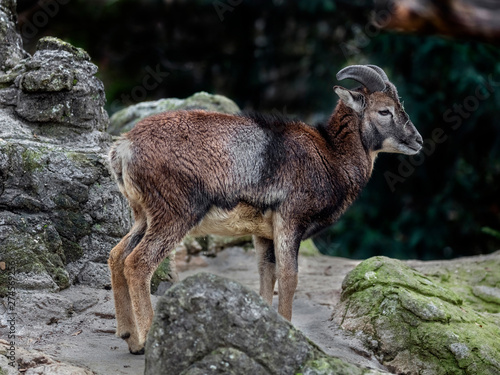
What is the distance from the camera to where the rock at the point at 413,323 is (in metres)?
6.13

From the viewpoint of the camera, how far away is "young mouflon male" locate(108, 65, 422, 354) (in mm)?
5785

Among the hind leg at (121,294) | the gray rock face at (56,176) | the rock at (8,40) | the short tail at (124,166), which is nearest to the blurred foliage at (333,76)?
the rock at (8,40)

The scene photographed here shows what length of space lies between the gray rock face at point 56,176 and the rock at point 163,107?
10.9 feet

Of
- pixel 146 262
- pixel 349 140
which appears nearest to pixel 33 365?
pixel 146 262

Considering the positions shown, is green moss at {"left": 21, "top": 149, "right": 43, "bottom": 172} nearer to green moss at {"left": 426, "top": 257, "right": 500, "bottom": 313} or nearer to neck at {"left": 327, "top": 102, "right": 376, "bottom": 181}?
neck at {"left": 327, "top": 102, "right": 376, "bottom": 181}

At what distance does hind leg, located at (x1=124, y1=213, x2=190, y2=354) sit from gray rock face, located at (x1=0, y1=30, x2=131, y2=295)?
44.4 inches

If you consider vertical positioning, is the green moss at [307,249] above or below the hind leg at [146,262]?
below

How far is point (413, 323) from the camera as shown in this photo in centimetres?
636

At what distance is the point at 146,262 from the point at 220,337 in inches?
55.0

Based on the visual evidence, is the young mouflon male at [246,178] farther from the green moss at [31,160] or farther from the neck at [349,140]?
the green moss at [31,160]

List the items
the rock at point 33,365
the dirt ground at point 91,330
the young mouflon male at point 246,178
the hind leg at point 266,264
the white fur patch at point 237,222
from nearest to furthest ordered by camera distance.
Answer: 1. the rock at point 33,365
2. the dirt ground at point 91,330
3. the young mouflon male at point 246,178
4. the white fur patch at point 237,222
5. the hind leg at point 266,264

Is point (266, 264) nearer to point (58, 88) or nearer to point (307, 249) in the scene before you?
point (58, 88)

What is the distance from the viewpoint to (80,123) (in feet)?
23.5

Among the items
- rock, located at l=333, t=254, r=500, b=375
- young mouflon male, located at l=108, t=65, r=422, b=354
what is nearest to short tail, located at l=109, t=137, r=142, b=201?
young mouflon male, located at l=108, t=65, r=422, b=354
